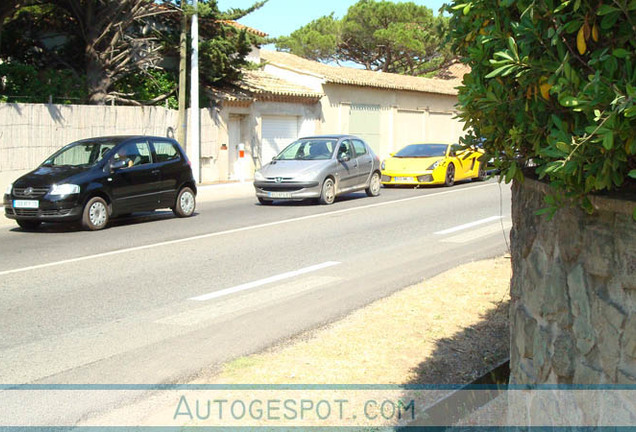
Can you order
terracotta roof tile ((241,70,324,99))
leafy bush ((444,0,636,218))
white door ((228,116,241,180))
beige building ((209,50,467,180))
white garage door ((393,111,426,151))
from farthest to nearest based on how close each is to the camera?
1. white garage door ((393,111,426,151))
2. terracotta roof tile ((241,70,324,99))
3. beige building ((209,50,467,180))
4. white door ((228,116,241,180))
5. leafy bush ((444,0,636,218))

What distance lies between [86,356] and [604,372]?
411 cm

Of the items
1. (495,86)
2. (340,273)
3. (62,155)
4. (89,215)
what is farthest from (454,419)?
(62,155)

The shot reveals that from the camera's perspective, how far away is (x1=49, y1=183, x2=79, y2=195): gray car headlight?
12531mm

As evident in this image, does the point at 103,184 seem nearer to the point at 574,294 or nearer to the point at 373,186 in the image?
the point at 373,186

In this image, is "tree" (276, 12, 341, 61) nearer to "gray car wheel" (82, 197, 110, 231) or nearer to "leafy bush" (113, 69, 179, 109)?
"leafy bush" (113, 69, 179, 109)

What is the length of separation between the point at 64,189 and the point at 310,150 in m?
6.95

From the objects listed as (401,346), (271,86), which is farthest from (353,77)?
(401,346)

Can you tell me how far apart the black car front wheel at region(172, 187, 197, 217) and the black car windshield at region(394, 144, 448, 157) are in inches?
395

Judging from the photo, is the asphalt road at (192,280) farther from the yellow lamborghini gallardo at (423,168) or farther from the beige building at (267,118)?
the yellow lamborghini gallardo at (423,168)

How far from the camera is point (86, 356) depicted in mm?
5645

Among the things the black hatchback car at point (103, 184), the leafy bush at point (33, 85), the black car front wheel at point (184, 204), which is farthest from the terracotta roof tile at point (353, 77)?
the black hatchback car at point (103, 184)

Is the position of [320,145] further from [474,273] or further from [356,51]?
[356,51]

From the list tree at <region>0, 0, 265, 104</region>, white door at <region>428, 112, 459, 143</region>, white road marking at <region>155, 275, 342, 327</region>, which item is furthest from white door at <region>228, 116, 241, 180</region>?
white road marking at <region>155, 275, 342, 327</region>

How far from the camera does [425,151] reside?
23.3m
